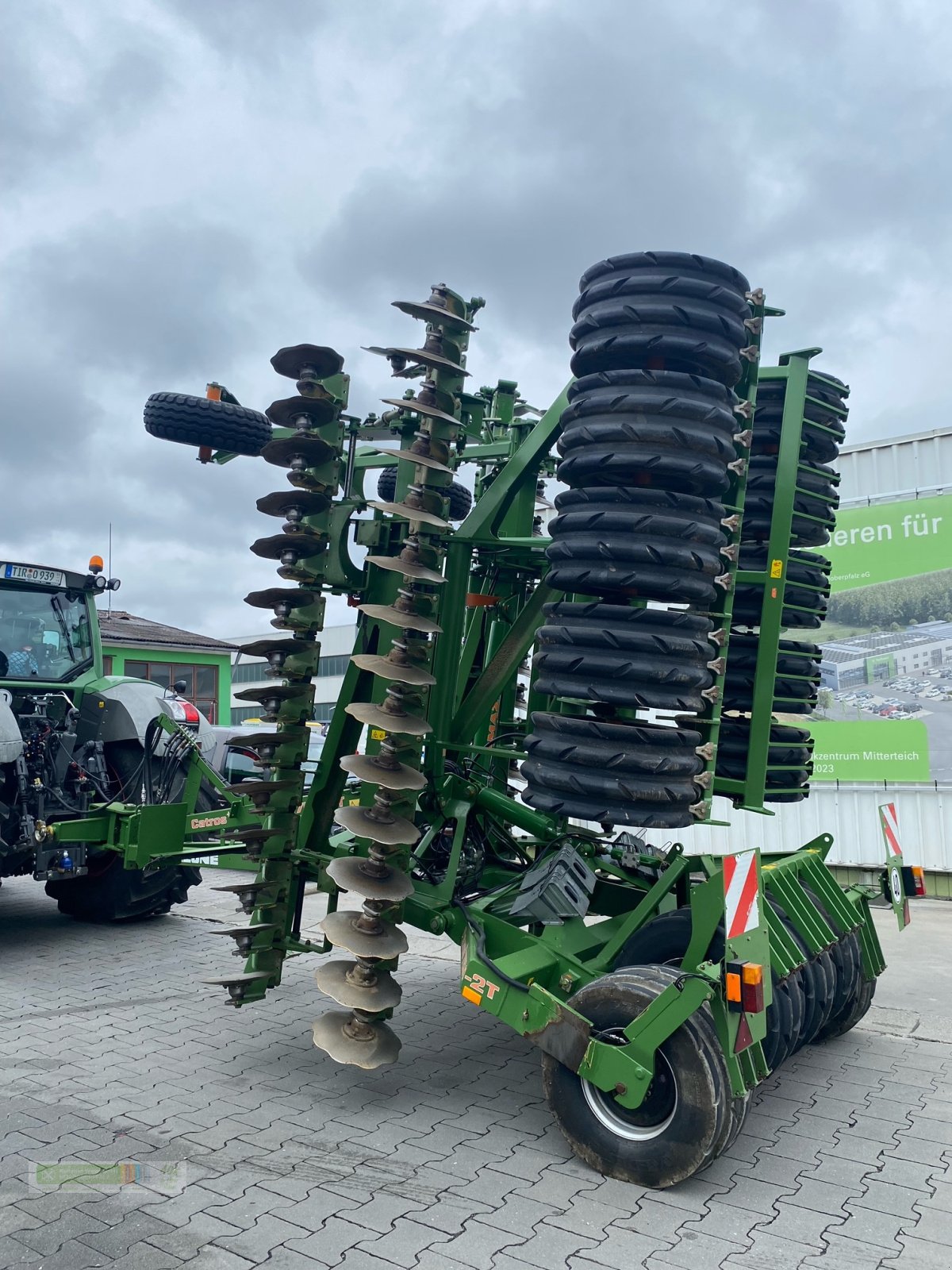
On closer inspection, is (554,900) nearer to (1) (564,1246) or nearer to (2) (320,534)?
(1) (564,1246)

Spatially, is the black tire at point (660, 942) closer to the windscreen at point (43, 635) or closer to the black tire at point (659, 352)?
the black tire at point (659, 352)

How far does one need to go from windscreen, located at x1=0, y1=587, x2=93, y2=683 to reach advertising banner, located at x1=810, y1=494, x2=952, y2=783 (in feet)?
23.5

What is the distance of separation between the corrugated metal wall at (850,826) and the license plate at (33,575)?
5.97 metres

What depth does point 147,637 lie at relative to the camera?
80.4ft

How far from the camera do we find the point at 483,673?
18.1 feet

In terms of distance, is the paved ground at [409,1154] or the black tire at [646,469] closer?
the paved ground at [409,1154]

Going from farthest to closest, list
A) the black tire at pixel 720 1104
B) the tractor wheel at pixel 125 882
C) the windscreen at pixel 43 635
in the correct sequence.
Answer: the tractor wheel at pixel 125 882 → the windscreen at pixel 43 635 → the black tire at pixel 720 1104

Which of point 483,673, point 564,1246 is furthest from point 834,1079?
point 483,673

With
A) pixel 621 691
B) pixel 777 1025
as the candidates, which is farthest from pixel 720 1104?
pixel 621 691

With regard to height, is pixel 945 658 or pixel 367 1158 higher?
pixel 945 658

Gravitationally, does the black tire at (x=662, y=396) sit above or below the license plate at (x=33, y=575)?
above

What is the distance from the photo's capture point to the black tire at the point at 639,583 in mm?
4234

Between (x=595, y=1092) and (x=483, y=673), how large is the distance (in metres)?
2.17

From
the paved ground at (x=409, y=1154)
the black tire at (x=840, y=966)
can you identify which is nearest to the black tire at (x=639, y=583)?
the black tire at (x=840, y=966)
